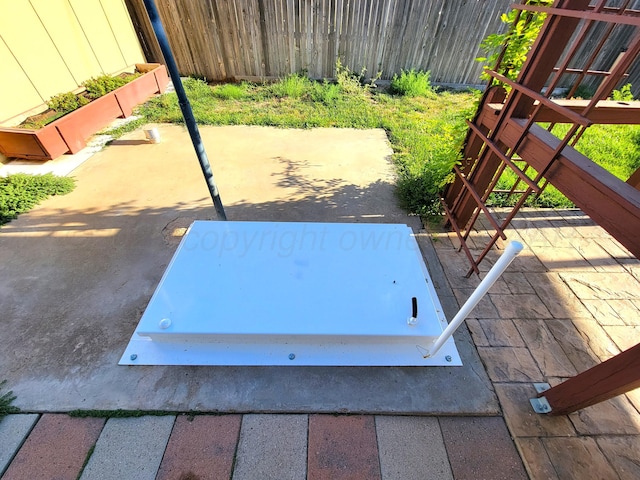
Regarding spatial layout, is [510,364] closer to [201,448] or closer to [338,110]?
[201,448]

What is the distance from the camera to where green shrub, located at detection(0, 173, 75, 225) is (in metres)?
3.01

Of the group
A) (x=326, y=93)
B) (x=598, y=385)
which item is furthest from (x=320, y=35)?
(x=598, y=385)

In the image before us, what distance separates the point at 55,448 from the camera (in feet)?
5.16

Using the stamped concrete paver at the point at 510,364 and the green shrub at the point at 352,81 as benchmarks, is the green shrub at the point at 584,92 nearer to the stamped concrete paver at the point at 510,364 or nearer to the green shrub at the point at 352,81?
the green shrub at the point at 352,81

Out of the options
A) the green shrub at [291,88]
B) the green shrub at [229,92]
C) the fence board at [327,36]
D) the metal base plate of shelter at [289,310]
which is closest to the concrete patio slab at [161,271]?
the metal base plate of shelter at [289,310]

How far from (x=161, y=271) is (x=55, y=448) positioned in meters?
1.31

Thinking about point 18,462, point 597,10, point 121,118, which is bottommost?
point 18,462

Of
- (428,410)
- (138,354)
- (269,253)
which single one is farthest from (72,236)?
(428,410)

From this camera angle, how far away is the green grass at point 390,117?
136 inches

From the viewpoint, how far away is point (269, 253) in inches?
85.7

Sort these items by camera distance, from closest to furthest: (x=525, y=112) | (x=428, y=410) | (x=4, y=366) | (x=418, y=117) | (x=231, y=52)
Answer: (x=428, y=410)
(x=4, y=366)
(x=525, y=112)
(x=418, y=117)
(x=231, y=52)

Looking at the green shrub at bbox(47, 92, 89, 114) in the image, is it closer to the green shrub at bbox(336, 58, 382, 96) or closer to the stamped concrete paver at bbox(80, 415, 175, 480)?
the stamped concrete paver at bbox(80, 415, 175, 480)

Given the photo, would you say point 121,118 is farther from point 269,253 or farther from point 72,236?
point 269,253

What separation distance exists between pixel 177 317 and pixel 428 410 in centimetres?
172
